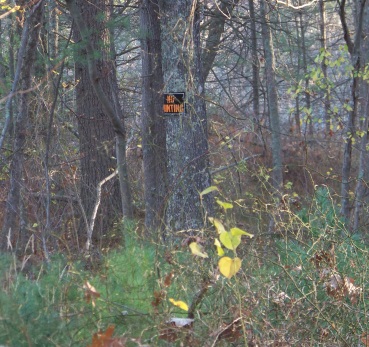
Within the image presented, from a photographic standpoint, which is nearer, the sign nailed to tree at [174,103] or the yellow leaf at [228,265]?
the yellow leaf at [228,265]

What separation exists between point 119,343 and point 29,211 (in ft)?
23.8

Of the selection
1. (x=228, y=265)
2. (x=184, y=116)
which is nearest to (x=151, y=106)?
(x=184, y=116)

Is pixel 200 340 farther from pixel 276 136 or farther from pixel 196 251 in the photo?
pixel 276 136

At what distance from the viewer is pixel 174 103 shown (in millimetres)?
7586

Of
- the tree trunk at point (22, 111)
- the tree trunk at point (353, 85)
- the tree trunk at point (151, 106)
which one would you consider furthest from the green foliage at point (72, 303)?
the tree trunk at point (353, 85)

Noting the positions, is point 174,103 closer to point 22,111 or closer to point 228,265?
point 22,111

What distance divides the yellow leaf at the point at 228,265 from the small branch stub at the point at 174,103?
5224mm

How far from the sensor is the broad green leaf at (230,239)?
2.38m

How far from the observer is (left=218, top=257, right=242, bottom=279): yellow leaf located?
2.42 metres

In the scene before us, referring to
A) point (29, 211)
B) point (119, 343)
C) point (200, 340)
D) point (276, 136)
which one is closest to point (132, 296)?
point (200, 340)

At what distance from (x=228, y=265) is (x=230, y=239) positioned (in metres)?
0.10

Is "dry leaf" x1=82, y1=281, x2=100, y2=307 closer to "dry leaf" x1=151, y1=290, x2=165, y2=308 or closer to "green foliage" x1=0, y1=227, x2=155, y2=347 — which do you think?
"green foliage" x1=0, y1=227, x2=155, y2=347

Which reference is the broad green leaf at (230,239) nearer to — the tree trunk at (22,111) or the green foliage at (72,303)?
the green foliage at (72,303)

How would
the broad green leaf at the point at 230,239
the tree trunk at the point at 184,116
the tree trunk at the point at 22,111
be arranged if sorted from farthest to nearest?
the tree trunk at the point at 184,116 < the tree trunk at the point at 22,111 < the broad green leaf at the point at 230,239
